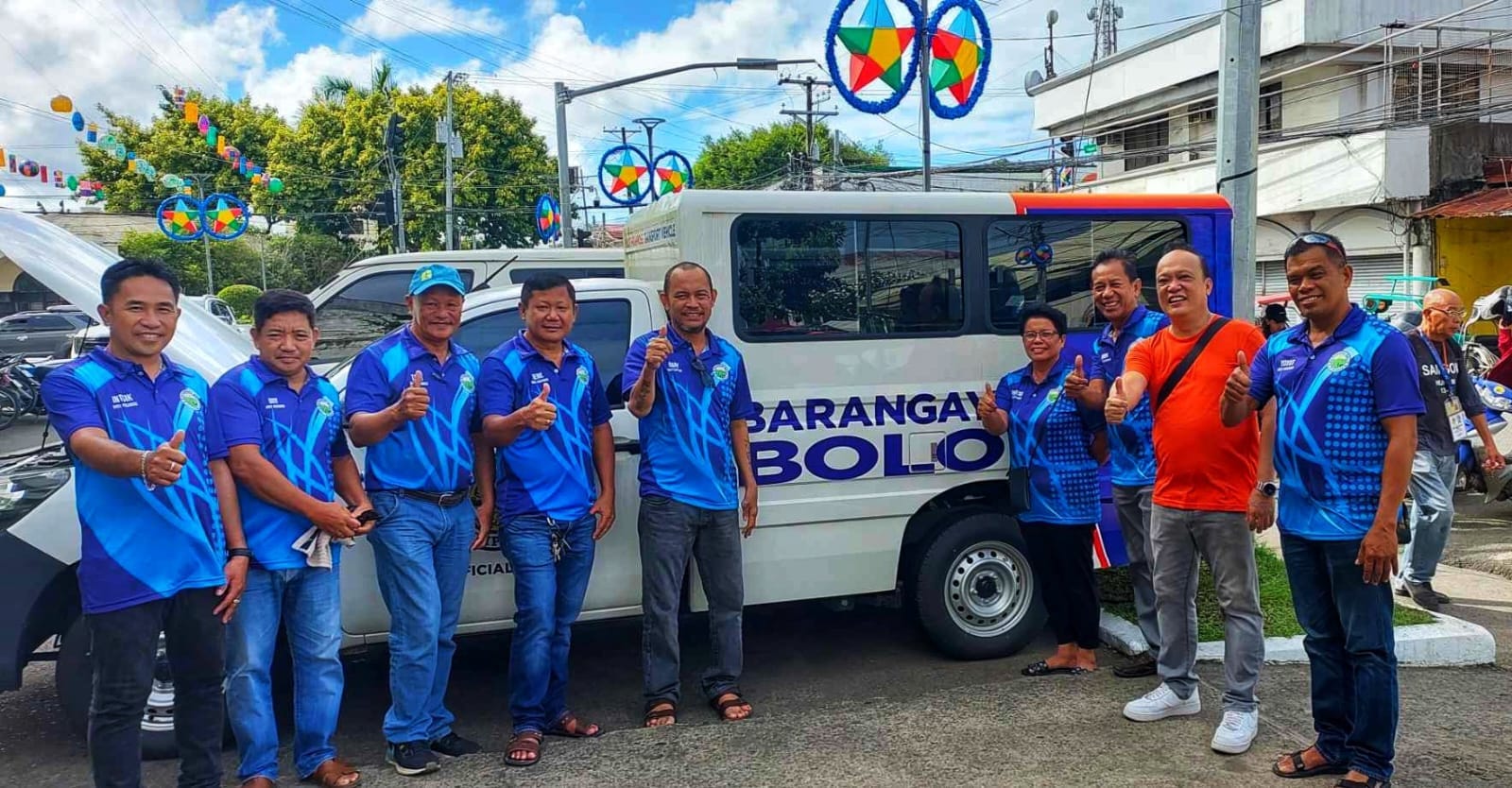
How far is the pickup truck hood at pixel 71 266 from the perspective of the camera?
11.8ft

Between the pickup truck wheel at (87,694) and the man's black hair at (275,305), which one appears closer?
the man's black hair at (275,305)

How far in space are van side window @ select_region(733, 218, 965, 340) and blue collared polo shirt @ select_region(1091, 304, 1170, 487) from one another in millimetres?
736

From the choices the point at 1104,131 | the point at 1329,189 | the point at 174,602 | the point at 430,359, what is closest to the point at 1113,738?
the point at 430,359

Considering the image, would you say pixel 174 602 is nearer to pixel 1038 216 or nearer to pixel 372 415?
pixel 372 415

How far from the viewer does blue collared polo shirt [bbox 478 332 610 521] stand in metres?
3.92

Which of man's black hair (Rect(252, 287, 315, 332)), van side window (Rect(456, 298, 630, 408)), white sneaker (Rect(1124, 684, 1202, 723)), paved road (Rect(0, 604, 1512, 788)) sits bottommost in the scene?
paved road (Rect(0, 604, 1512, 788))

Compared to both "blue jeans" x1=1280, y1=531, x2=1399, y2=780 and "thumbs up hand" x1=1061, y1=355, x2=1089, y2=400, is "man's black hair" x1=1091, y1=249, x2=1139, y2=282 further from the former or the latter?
"blue jeans" x1=1280, y1=531, x2=1399, y2=780

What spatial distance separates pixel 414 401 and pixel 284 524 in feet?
1.97

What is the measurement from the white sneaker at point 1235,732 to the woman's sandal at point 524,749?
8.46 feet

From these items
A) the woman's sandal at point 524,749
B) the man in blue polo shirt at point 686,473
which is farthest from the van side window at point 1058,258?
the woman's sandal at point 524,749

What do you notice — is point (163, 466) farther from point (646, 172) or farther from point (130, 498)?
point (646, 172)

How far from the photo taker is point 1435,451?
18.9 ft

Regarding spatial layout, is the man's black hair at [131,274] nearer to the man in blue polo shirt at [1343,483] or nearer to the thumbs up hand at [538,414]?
the thumbs up hand at [538,414]

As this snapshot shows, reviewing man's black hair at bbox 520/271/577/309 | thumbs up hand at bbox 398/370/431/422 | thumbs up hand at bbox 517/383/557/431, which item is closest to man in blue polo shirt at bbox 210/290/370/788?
thumbs up hand at bbox 398/370/431/422
